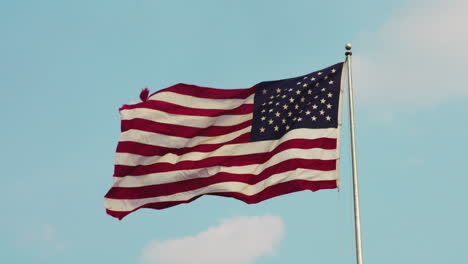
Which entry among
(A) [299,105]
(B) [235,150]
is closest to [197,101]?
(B) [235,150]

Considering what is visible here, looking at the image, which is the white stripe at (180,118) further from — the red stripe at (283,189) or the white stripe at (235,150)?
the red stripe at (283,189)

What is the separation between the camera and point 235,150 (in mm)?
26750

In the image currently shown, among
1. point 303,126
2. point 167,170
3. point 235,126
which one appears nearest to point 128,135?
point 167,170

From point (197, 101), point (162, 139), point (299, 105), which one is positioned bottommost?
point (162, 139)

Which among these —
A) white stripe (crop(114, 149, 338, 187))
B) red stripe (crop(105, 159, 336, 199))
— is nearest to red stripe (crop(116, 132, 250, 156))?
white stripe (crop(114, 149, 338, 187))

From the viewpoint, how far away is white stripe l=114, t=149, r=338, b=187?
25.3m

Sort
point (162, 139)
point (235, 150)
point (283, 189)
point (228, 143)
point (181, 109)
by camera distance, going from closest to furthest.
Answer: point (283, 189)
point (235, 150)
point (228, 143)
point (162, 139)
point (181, 109)

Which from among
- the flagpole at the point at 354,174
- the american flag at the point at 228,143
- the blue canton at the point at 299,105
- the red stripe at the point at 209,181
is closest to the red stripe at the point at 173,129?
the american flag at the point at 228,143

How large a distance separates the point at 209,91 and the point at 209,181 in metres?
3.24

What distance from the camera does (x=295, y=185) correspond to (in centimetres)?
2481

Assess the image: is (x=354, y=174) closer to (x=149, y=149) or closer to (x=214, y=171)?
(x=214, y=171)

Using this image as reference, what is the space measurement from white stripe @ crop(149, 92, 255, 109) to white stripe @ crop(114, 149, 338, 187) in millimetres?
2302

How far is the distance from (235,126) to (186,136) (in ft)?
5.26

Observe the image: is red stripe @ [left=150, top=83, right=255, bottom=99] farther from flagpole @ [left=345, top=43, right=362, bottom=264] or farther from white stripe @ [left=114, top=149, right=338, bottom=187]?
flagpole @ [left=345, top=43, right=362, bottom=264]
